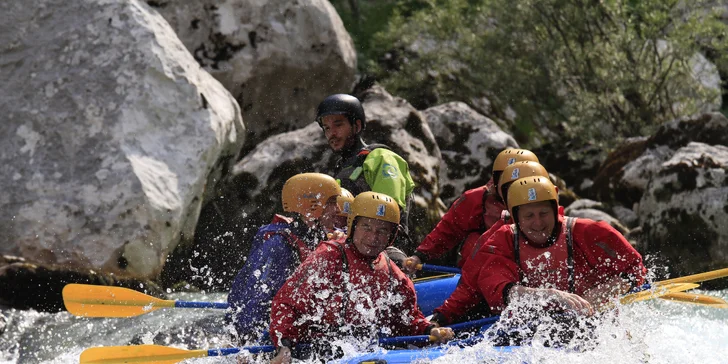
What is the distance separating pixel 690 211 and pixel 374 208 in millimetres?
6069

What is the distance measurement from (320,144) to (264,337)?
499 centimetres

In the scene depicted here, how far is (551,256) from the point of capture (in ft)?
17.2

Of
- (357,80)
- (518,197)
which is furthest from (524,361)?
(357,80)

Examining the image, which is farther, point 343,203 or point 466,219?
point 466,219

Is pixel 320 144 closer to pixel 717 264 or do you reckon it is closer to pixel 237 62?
pixel 237 62

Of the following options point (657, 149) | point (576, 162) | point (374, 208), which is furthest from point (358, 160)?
point (576, 162)

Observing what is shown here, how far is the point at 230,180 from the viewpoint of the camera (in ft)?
33.5

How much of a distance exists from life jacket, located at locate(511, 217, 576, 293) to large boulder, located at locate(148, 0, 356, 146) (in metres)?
7.53

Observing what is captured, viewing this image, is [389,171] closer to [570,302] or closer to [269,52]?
[570,302]

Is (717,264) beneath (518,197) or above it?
beneath

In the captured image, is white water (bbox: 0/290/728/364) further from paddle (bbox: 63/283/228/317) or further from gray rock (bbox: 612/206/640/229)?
gray rock (bbox: 612/206/640/229)

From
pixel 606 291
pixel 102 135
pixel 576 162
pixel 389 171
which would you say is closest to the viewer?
pixel 606 291

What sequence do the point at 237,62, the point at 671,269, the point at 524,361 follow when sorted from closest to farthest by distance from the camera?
the point at 524,361 < the point at 671,269 < the point at 237,62

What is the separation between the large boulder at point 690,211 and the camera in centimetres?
991
